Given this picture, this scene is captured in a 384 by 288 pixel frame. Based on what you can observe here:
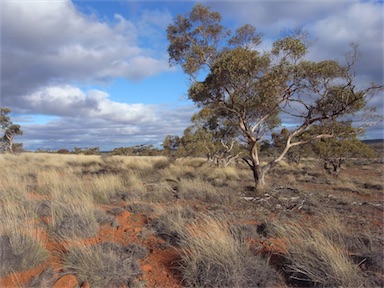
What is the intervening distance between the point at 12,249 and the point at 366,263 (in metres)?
5.54

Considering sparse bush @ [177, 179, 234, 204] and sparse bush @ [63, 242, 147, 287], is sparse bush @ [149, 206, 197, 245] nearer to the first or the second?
sparse bush @ [63, 242, 147, 287]

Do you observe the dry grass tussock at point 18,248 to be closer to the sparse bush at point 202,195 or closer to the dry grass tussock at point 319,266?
the dry grass tussock at point 319,266

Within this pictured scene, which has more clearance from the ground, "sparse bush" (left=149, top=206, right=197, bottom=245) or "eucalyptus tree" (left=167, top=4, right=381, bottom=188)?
"eucalyptus tree" (left=167, top=4, right=381, bottom=188)

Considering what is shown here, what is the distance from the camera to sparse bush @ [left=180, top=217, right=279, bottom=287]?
14.2 ft

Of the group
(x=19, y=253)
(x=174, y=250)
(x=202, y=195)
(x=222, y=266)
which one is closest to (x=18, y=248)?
(x=19, y=253)

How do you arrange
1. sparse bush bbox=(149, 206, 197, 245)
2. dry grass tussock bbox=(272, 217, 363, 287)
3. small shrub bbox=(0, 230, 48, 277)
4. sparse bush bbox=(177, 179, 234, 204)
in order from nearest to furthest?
dry grass tussock bbox=(272, 217, 363, 287)
small shrub bbox=(0, 230, 48, 277)
sparse bush bbox=(149, 206, 197, 245)
sparse bush bbox=(177, 179, 234, 204)

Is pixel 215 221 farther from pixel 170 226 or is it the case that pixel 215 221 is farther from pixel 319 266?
pixel 319 266

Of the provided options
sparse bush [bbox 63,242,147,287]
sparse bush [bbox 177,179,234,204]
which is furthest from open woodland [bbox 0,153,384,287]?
sparse bush [bbox 177,179,234,204]

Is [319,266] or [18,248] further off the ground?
[18,248]

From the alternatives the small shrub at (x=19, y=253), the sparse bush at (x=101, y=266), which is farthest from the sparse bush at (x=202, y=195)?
the small shrub at (x=19, y=253)

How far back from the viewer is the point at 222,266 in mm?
4508

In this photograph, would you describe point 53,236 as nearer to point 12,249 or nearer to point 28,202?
point 12,249

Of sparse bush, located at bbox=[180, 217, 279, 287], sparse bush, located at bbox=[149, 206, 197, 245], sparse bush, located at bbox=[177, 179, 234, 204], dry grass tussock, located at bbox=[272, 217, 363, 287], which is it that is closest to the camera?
dry grass tussock, located at bbox=[272, 217, 363, 287]

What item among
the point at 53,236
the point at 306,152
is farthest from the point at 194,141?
the point at 53,236
